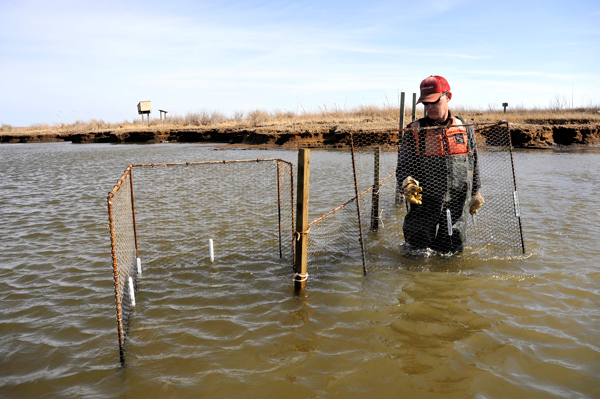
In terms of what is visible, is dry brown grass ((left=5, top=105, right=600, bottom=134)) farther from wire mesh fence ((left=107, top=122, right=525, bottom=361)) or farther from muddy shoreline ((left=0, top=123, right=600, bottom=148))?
wire mesh fence ((left=107, top=122, right=525, bottom=361))

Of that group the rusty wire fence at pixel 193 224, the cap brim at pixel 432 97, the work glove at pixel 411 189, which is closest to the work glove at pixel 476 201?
the work glove at pixel 411 189

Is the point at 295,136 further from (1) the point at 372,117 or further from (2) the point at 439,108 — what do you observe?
(2) the point at 439,108

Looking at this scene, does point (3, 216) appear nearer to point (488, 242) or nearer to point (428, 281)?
point (428, 281)

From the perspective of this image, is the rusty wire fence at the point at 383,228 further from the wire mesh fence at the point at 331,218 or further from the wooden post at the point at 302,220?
the wooden post at the point at 302,220

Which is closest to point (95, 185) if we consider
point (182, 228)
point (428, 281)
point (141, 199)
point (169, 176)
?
point (169, 176)

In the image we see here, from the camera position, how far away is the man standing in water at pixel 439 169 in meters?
4.70

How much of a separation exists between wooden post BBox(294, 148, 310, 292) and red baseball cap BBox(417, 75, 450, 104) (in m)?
1.41

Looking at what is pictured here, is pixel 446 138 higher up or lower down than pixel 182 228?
higher up

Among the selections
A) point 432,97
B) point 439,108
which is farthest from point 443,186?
point 432,97

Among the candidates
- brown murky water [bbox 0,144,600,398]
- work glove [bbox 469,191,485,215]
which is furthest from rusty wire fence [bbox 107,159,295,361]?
work glove [bbox 469,191,485,215]

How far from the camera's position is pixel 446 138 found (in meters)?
4.75

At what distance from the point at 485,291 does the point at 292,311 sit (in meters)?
2.12

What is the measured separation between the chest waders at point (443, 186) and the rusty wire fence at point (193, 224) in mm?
1550

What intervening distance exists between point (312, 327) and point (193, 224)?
4238mm
